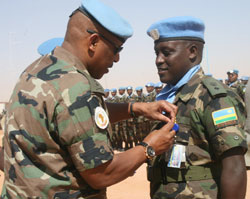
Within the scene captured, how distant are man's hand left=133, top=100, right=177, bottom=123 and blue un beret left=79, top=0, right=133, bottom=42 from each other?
668 mm

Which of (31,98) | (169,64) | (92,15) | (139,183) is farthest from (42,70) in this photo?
(139,183)

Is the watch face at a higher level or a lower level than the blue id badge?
higher

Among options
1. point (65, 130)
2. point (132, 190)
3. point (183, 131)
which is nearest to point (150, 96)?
point (132, 190)

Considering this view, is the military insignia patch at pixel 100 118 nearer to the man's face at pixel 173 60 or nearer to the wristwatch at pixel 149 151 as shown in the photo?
the wristwatch at pixel 149 151

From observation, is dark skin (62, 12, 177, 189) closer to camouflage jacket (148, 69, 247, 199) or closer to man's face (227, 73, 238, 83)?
camouflage jacket (148, 69, 247, 199)

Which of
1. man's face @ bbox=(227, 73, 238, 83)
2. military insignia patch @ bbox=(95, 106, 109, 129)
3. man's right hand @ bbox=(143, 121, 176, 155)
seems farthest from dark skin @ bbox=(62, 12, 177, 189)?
man's face @ bbox=(227, 73, 238, 83)

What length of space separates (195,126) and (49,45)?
2.36 meters

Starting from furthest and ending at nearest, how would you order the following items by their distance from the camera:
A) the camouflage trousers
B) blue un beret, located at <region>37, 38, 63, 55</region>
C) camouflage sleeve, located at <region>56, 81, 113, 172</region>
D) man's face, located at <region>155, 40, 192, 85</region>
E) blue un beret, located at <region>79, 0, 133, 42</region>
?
blue un beret, located at <region>37, 38, 63, 55</region> < man's face, located at <region>155, 40, 192, 85</region> < the camouflage trousers < blue un beret, located at <region>79, 0, 133, 42</region> < camouflage sleeve, located at <region>56, 81, 113, 172</region>

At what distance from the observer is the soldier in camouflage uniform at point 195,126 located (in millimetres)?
2014

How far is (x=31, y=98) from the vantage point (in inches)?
63.1

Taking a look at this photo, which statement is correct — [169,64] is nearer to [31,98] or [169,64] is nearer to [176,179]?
[176,179]

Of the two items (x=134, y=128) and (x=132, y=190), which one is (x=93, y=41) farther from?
(x=134, y=128)

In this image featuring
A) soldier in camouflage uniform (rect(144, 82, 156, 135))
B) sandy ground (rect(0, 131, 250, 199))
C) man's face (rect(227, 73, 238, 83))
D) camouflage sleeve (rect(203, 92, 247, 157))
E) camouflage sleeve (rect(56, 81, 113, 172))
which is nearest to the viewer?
camouflage sleeve (rect(56, 81, 113, 172))

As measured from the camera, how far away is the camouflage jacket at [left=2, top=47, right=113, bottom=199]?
1.57m
